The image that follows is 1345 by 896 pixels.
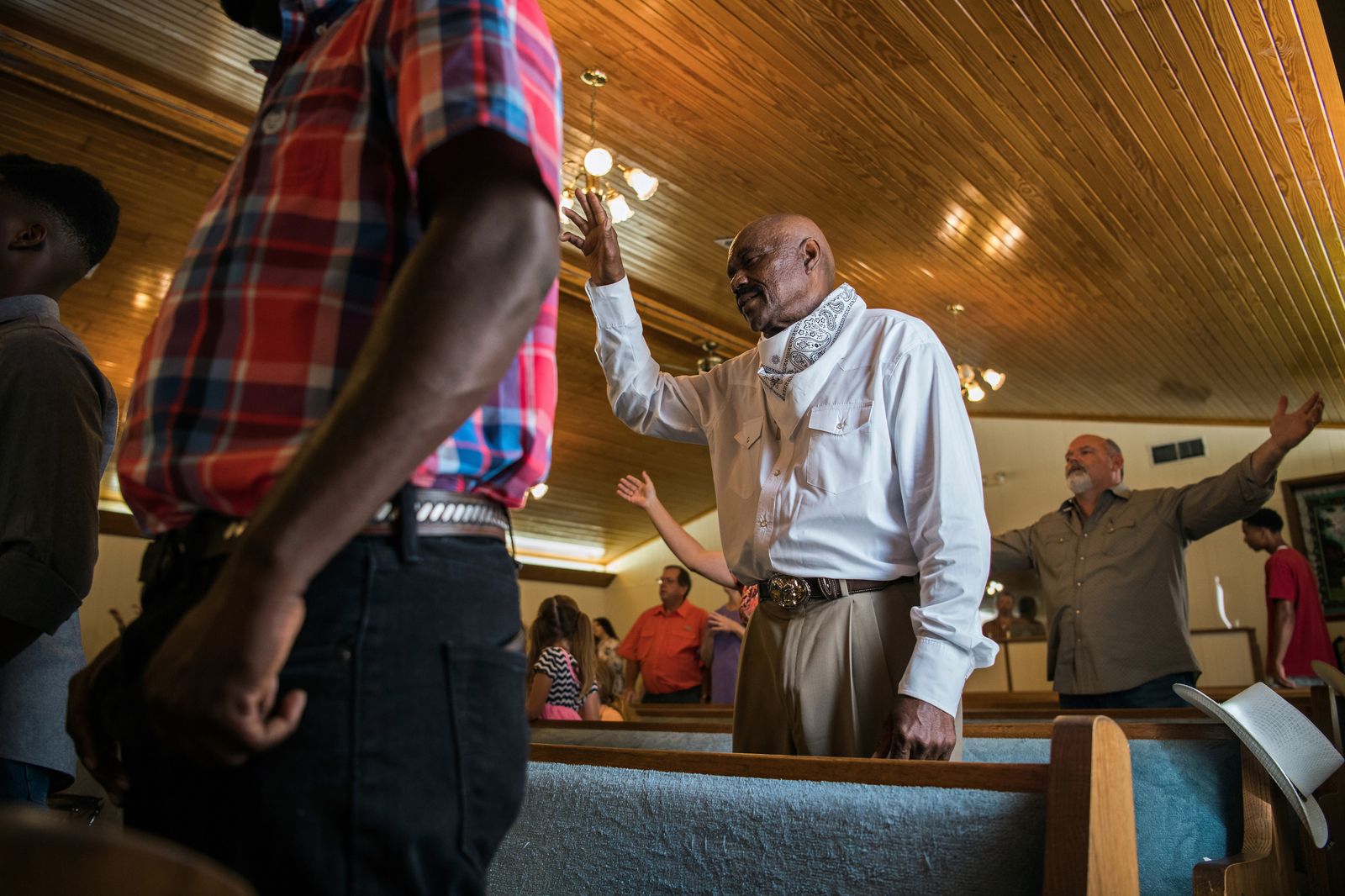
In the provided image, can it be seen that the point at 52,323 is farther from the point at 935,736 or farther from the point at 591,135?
the point at 591,135

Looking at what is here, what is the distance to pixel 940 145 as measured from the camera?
204 inches

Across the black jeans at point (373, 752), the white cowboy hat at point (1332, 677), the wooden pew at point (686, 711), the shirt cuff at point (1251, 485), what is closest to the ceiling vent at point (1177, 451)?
the wooden pew at point (686, 711)

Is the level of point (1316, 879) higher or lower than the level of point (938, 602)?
lower

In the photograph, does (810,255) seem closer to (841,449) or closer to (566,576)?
(841,449)

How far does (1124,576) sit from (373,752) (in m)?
3.97

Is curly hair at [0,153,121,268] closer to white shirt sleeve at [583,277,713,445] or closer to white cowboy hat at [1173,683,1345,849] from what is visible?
white shirt sleeve at [583,277,713,445]

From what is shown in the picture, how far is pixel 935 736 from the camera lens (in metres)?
1.55

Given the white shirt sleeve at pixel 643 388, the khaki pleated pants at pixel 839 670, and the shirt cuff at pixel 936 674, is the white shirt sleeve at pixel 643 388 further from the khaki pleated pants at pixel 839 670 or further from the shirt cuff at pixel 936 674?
the shirt cuff at pixel 936 674

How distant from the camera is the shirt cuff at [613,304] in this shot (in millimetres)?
2088

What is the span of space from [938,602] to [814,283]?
28.4 inches

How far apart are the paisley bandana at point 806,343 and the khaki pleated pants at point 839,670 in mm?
439

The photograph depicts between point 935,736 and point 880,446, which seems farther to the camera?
point 880,446

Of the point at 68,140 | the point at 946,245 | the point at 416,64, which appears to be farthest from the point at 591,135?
the point at 416,64

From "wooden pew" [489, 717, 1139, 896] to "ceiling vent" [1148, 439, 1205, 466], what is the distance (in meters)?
→ 10.9
